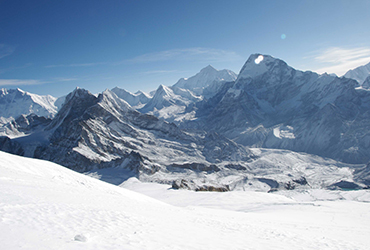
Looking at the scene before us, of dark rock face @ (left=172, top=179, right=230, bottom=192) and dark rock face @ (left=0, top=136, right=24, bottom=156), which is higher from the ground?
dark rock face @ (left=0, top=136, right=24, bottom=156)

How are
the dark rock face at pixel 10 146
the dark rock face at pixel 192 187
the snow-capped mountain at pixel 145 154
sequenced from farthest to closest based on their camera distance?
the dark rock face at pixel 10 146 < the snow-capped mountain at pixel 145 154 < the dark rock face at pixel 192 187

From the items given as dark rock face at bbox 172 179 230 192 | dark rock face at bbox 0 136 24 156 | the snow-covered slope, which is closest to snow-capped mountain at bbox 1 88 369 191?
the snow-covered slope

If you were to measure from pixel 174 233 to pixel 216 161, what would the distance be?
165252 millimetres

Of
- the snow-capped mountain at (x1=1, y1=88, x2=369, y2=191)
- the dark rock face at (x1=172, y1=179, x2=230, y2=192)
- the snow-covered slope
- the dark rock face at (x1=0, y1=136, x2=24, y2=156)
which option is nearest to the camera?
the dark rock face at (x1=172, y1=179, x2=230, y2=192)

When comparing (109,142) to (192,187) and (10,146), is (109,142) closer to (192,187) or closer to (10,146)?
(10,146)

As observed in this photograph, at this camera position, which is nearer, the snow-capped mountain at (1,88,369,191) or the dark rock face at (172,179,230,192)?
the dark rock face at (172,179,230,192)

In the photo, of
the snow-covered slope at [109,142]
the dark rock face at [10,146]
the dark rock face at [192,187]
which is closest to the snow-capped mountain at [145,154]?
the snow-covered slope at [109,142]

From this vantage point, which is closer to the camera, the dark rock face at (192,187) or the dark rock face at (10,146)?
the dark rock face at (192,187)

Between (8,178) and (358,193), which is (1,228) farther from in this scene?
(358,193)

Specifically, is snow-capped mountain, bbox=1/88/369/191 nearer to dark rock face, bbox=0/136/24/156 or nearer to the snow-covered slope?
the snow-covered slope

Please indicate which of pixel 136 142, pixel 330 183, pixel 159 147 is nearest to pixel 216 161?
pixel 159 147

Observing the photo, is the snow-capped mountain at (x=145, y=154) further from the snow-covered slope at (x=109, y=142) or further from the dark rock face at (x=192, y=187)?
the dark rock face at (x=192, y=187)

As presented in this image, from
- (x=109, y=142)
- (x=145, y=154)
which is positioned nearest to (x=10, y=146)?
(x=109, y=142)

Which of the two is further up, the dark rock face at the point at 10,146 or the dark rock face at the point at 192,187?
the dark rock face at the point at 10,146
